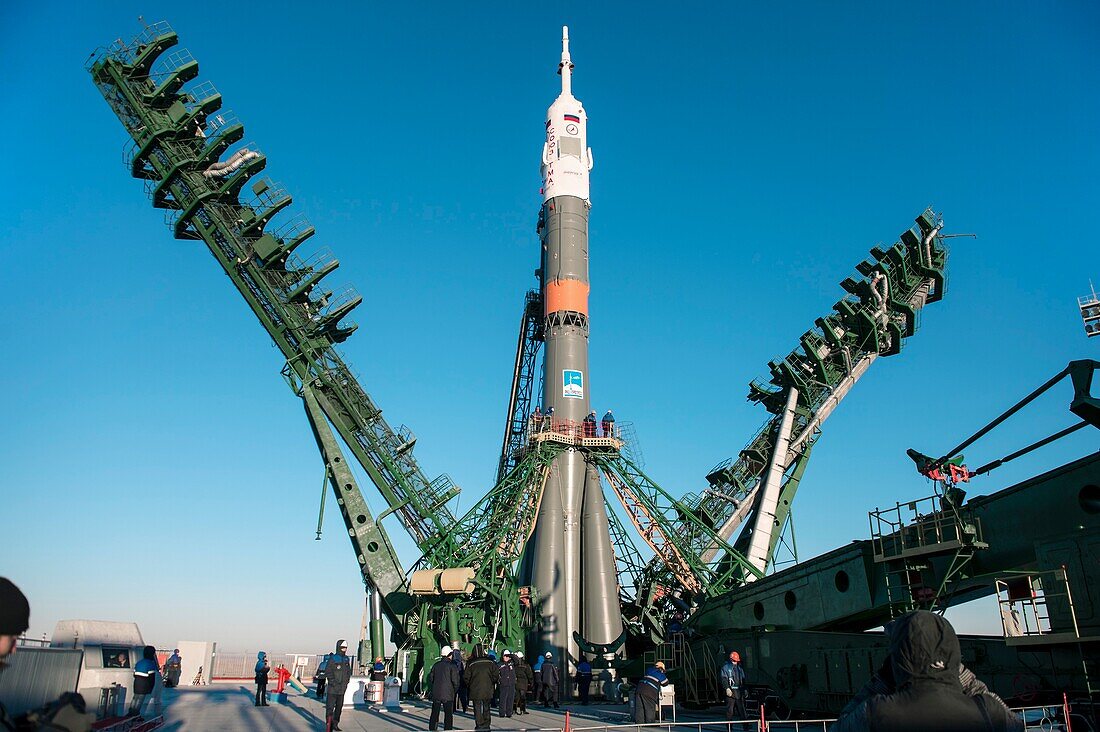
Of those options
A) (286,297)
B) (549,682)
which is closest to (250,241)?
(286,297)

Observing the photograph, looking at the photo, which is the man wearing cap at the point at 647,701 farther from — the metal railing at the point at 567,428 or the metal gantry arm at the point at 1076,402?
the metal railing at the point at 567,428

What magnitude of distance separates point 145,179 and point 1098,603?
110 ft

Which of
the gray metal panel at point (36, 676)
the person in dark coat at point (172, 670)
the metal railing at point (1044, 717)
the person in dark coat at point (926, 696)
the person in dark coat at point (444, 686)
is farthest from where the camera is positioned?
the person in dark coat at point (172, 670)

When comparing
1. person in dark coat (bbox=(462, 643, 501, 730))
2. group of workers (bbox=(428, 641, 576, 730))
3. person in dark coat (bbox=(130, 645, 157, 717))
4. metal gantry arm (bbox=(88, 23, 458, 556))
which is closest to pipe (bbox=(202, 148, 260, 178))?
metal gantry arm (bbox=(88, 23, 458, 556))

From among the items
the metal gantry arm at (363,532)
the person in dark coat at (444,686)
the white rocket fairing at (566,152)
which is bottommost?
the person in dark coat at (444,686)

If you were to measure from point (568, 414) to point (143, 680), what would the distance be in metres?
21.9

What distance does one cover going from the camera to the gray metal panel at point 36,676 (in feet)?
28.7

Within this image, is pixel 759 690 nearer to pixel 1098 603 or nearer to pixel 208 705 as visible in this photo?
pixel 1098 603

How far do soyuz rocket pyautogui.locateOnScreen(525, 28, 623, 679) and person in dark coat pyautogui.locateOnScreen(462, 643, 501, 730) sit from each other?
16.7 metres

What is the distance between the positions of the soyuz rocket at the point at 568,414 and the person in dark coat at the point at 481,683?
1671 cm

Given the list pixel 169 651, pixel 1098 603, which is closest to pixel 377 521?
pixel 169 651

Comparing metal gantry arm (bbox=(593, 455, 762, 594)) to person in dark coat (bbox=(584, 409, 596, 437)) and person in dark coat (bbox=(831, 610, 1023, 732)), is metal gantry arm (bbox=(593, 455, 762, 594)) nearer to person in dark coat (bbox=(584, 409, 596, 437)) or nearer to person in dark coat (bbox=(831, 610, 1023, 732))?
person in dark coat (bbox=(584, 409, 596, 437))

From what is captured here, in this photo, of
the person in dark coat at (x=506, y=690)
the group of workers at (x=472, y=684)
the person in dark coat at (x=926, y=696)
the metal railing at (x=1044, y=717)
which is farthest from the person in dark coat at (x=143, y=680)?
the person in dark coat at (x=926, y=696)

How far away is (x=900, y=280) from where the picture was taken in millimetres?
36469
